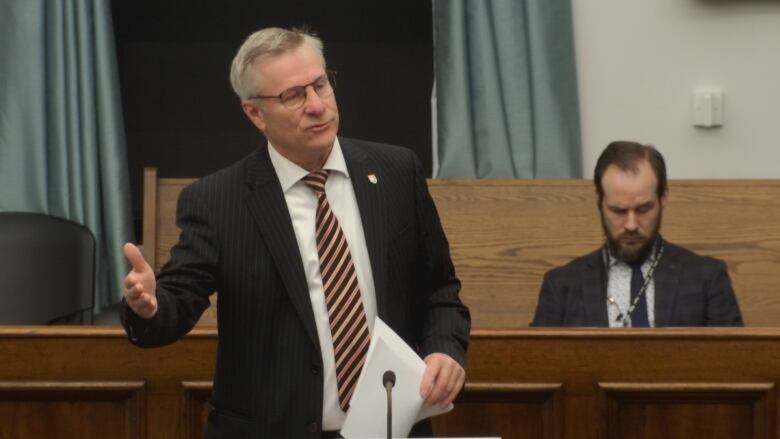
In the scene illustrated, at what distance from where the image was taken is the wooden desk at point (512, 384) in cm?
322

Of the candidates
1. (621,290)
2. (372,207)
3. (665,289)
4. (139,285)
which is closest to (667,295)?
(665,289)

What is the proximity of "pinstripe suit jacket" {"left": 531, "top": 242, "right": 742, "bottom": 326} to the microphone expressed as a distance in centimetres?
153

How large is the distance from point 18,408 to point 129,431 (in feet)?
0.93

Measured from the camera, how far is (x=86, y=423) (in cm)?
325

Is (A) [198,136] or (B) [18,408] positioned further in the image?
(A) [198,136]

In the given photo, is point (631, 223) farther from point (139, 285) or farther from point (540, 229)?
point (139, 285)

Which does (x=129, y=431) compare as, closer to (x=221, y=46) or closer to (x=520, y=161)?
(x=520, y=161)

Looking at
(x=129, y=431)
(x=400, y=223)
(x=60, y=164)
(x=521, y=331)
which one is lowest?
(x=129, y=431)

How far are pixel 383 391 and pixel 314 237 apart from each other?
0.35 meters

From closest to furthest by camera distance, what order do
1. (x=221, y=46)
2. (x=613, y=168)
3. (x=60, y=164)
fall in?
(x=613, y=168), (x=60, y=164), (x=221, y=46)

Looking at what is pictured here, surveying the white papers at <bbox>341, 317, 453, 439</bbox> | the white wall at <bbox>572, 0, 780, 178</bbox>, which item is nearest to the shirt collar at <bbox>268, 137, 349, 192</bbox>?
the white papers at <bbox>341, 317, 453, 439</bbox>

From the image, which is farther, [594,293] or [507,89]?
[507,89]

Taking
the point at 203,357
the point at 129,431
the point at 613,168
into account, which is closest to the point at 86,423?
the point at 129,431

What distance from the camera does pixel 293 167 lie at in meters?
2.52
